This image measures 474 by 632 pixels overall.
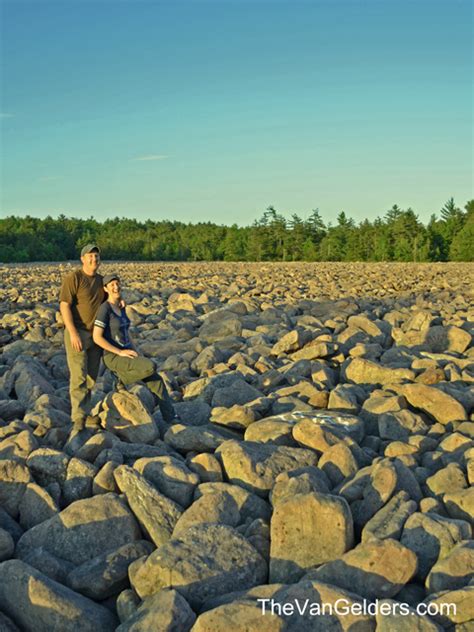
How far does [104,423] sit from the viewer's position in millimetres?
6324

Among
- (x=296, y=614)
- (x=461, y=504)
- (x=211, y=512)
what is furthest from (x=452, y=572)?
(x=211, y=512)

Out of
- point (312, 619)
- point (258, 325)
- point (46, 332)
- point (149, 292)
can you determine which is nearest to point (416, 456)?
point (312, 619)

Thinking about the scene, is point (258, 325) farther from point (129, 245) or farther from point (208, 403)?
point (129, 245)

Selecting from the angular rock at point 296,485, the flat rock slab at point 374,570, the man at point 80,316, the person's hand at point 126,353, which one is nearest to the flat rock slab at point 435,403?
the angular rock at point 296,485

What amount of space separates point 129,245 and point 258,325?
59.0 metres

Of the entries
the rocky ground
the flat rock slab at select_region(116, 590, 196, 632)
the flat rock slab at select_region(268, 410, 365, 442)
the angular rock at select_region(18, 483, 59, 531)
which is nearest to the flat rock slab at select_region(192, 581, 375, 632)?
the rocky ground

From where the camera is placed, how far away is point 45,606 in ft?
12.2

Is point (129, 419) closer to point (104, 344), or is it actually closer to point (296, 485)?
point (104, 344)

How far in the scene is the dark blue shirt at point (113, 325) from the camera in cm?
652

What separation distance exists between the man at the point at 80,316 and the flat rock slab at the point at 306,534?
276 cm

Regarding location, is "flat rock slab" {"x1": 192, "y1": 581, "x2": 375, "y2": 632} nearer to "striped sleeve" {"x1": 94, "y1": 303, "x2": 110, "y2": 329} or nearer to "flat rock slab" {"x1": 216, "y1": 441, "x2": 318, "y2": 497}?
"flat rock slab" {"x1": 216, "y1": 441, "x2": 318, "y2": 497}

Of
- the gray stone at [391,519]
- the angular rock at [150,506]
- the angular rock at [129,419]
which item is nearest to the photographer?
the gray stone at [391,519]

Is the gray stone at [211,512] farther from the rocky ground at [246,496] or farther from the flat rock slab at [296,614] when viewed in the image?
the flat rock slab at [296,614]

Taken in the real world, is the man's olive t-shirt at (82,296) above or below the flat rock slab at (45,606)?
above
